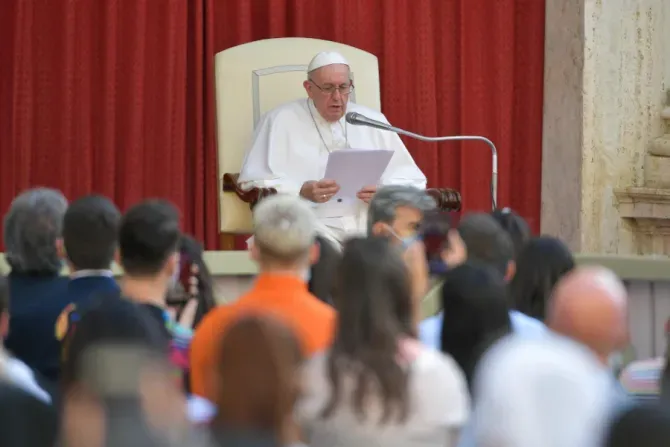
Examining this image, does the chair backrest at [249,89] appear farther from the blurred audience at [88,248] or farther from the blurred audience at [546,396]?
the blurred audience at [546,396]

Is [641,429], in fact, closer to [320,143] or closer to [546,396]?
[546,396]

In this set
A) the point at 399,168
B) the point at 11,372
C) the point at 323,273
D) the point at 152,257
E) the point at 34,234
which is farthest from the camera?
the point at 399,168

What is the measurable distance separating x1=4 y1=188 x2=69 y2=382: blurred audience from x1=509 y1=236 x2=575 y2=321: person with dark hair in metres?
1.10

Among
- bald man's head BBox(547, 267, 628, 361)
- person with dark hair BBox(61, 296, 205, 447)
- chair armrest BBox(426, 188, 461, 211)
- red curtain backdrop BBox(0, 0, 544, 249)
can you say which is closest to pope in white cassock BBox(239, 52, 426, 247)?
chair armrest BBox(426, 188, 461, 211)

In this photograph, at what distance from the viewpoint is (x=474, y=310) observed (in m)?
2.60

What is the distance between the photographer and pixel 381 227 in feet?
11.5

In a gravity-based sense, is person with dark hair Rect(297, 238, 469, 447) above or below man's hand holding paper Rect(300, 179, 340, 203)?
below

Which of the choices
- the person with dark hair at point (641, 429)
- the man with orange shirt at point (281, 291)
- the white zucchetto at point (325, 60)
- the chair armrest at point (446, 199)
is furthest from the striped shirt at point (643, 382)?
the white zucchetto at point (325, 60)

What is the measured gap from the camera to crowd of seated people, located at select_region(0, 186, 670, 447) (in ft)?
5.21

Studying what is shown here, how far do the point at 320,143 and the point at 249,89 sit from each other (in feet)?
1.43

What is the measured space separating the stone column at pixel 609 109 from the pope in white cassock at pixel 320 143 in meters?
1.18

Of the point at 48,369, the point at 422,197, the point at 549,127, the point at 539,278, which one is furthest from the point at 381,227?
the point at 549,127

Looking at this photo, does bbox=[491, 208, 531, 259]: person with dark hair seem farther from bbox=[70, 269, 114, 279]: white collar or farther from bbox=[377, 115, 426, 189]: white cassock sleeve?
bbox=[377, 115, 426, 189]: white cassock sleeve

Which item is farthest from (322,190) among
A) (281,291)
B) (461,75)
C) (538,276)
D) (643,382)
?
(281,291)
